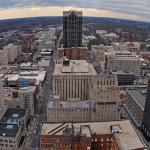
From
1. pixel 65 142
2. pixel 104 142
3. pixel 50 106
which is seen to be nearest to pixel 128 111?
pixel 50 106

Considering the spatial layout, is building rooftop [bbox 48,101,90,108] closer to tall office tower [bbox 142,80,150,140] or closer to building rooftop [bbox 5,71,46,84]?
tall office tower [bbox 142,80,150,140]

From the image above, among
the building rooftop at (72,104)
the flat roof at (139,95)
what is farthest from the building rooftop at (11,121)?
the flat roof at (139,95)

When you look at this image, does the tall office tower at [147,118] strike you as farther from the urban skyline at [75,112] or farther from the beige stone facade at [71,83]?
the beige stone facade at [71,83]

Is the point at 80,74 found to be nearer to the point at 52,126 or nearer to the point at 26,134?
the point at 26,134

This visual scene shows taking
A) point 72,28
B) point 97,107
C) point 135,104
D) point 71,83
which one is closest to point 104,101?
point 97,107

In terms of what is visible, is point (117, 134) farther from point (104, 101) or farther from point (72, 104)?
point (72, 104)

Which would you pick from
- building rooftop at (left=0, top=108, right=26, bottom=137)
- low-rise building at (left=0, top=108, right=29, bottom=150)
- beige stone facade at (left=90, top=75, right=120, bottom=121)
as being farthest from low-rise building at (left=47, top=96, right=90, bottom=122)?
building rooftop at (left=0, top=108, right=26, bottom=137)
